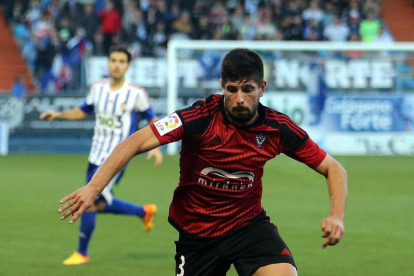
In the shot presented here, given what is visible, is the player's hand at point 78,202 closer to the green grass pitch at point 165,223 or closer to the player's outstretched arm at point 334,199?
the player's outstretched arm at point 334,199

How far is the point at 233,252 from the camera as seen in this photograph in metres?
4.97

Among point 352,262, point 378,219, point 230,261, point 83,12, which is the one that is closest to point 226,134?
point 230,261

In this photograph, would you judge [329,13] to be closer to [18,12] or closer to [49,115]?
[18,12]

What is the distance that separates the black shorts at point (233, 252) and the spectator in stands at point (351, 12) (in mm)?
20035

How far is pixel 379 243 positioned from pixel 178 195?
453 cm

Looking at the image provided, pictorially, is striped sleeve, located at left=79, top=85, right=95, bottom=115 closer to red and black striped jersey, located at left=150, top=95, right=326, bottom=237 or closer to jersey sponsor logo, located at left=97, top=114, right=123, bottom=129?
jersey sponsor logo, located at left=97, top=114, right=123, bottom=129

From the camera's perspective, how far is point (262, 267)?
4840 millimetres

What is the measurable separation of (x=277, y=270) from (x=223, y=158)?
2.31 ft

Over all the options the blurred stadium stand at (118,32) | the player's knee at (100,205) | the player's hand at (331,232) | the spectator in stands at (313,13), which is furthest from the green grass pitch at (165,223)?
the spectator in stands at (313,13)

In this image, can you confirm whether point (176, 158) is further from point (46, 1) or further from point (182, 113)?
point (182, 113)

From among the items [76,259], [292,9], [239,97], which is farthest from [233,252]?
[292,9]

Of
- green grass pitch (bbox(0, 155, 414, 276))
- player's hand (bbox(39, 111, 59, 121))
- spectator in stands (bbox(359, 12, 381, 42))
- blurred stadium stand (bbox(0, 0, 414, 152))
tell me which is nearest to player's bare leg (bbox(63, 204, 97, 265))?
green grass pitch (bbox(0, 155, 414, 276))

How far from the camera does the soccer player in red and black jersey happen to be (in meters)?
4.71

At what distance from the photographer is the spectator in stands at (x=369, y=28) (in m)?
23.9
